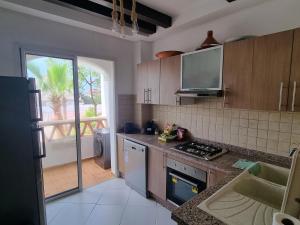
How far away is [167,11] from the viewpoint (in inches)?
87.5

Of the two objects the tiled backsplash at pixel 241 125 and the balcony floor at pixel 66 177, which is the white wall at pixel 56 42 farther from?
the balcony floor at pixel 66 177

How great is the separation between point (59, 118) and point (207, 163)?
7.22ft

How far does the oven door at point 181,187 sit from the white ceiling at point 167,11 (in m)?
1.87

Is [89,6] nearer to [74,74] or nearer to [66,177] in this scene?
[74,74]

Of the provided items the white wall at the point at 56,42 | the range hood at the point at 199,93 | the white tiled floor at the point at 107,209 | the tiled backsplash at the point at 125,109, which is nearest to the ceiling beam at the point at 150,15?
the white wall at the point at 56,42

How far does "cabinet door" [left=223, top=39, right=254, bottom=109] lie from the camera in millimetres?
1586

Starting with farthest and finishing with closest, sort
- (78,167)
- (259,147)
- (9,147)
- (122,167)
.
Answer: (122,167) → (78,167) → (259,147) → (9,147)

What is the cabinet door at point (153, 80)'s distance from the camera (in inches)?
99.2

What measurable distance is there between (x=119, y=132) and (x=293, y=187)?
2.52m

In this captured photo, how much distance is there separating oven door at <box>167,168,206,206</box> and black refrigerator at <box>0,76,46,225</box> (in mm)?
1376

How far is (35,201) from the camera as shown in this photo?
5.18 ft

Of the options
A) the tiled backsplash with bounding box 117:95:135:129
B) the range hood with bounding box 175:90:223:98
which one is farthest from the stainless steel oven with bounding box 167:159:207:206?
the tiled backsplash with bounding box 117:95:135:129

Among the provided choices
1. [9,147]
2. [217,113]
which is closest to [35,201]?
[9,147]

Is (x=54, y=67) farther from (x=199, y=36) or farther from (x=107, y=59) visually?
(x=199, y=36)
